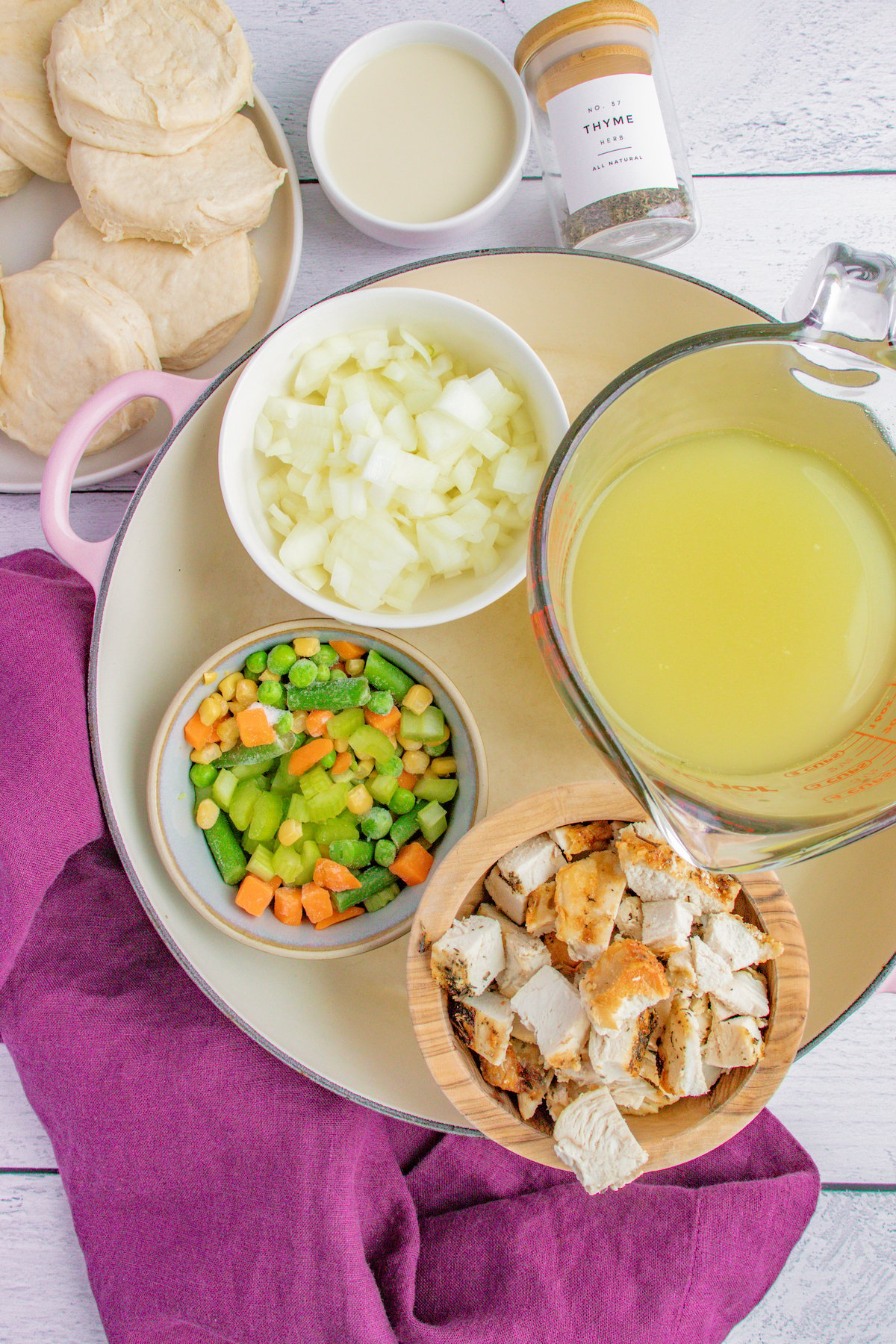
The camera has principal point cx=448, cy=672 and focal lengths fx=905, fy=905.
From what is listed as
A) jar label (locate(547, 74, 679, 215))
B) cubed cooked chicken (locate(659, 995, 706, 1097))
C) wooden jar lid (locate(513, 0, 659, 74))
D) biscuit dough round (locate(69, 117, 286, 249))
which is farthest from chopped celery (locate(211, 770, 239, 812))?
wooden jar lid (locate(513, 0, 659, 74))

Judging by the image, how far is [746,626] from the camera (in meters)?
1.24

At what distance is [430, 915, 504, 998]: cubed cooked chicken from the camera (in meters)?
1.33

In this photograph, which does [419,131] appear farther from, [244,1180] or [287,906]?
[244,1180]

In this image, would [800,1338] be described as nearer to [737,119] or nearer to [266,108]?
[737,119]

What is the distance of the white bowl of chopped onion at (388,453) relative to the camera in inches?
57.4

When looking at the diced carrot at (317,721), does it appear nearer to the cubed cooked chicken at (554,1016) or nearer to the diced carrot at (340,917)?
the diced carrot at (340,917)

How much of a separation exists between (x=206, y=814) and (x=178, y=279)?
100 centimetres

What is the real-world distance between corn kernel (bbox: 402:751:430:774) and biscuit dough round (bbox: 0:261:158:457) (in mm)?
839

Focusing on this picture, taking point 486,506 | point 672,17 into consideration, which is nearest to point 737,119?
point 672,17

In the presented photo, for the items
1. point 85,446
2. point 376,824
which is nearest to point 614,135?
point 85,446

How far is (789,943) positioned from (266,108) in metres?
1.77

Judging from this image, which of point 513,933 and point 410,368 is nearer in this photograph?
point 513,933

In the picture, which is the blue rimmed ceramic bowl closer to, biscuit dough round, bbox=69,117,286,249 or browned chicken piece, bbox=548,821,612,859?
browned chicken piece, bbox=548,821,612,859

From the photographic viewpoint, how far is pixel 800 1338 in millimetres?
1898
